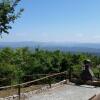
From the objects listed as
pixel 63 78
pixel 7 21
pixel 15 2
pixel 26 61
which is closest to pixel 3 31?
pixel 7 21

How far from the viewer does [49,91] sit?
745 inches

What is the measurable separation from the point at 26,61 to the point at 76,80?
10752 mm

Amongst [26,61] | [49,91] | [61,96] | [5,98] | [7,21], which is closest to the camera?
[5,98]

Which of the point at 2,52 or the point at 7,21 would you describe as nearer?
the point at 7,21

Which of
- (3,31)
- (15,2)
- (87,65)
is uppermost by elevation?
(15,2)

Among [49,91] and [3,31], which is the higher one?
[3,31]

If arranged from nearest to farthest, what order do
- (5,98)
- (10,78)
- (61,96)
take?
(5,98) < (61,96) < (10,78)

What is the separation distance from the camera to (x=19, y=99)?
1667cm

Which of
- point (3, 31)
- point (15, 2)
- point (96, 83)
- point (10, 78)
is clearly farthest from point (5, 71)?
point (96, 83)

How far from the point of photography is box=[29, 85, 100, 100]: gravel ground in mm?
17422

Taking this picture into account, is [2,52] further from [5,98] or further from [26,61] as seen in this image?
[5,98]

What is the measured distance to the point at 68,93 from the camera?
18562 mm

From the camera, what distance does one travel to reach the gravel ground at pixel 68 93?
57.2 feet

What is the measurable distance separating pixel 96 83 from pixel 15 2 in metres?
7.76
